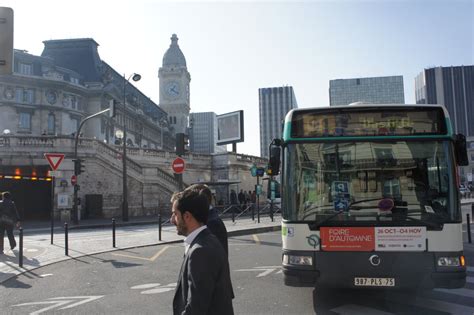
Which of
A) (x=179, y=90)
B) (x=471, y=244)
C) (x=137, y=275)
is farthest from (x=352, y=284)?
(x=179, y=90)

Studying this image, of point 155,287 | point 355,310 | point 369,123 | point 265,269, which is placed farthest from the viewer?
point 265,269

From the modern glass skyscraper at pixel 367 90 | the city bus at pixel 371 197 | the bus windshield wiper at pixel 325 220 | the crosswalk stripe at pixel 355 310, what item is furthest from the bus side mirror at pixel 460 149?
the modern glass skyscraper at pixel 367 90

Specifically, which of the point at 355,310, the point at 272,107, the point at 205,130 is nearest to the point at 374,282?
the point at 355,310

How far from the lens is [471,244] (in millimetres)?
13648

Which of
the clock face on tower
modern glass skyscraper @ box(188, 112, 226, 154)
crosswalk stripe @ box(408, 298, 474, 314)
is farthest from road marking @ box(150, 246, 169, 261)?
modern glass skyscraper @ box(188, 112, 226, 154)

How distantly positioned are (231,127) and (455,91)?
11063 centimetres

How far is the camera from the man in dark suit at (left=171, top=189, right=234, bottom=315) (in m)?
2.80

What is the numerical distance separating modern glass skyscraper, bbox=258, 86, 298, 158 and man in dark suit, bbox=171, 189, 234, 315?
63789 mm

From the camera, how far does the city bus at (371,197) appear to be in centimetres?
600

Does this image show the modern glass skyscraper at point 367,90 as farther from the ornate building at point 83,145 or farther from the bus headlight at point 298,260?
the bus headlight at point 298,260

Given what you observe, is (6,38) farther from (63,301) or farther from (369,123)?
(369,123)

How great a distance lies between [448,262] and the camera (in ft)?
19.5

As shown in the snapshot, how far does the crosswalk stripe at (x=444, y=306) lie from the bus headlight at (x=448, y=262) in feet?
2.44

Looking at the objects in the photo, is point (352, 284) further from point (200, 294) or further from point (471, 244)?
point (471, 244)
